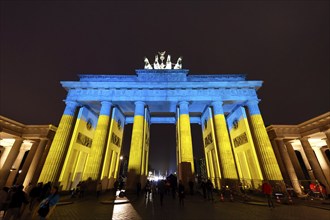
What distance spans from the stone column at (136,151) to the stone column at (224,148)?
33.4 feet

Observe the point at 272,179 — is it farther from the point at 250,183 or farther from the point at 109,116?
the point at 109,116

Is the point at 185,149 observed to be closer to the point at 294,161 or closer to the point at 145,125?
the point at 145,125

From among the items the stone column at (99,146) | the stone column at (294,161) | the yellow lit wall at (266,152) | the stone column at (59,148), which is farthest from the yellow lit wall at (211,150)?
the stone column at (59,148)

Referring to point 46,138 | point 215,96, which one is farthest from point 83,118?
point 215,96

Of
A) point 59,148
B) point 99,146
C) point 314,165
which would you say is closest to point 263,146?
point 314,165

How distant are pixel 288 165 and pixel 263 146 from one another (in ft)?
21.5

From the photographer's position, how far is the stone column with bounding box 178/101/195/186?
17106 millimetres

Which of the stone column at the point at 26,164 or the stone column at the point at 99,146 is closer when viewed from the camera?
the stone column at the point at 99,146

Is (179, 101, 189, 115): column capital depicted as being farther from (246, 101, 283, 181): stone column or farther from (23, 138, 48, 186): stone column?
(23, 138, 48, 186): stone column

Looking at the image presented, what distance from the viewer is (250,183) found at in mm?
17438

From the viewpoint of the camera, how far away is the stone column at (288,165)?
18112mm

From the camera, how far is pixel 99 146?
61.9 ft

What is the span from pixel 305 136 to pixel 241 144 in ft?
32.2

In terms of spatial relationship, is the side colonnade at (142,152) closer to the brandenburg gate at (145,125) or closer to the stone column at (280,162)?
the brandenburg gate at (145,125)
